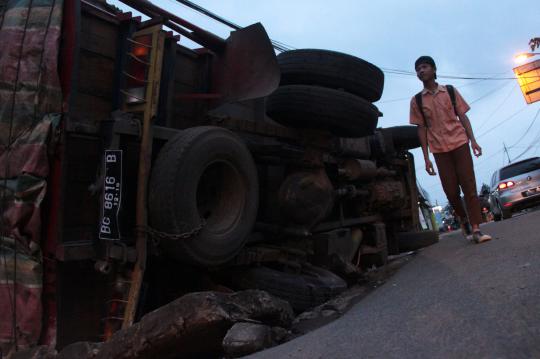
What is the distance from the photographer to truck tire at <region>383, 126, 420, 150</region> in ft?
24.8

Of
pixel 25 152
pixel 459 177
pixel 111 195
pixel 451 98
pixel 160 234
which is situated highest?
pixel 451 98

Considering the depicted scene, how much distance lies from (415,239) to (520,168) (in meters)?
5.26

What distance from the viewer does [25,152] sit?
9.80ft

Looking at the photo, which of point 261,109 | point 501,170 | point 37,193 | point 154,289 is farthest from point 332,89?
point 501,170

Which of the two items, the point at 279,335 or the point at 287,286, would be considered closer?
the point at 279,335

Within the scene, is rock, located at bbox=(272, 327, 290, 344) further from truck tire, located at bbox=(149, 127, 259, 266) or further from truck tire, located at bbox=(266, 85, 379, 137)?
truck tire, located at bbox=(266, 85, 379, 137)

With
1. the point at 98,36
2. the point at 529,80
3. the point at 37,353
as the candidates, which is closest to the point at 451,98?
the point at 98,36

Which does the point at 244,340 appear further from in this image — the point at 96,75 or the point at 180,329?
the point at 96,75

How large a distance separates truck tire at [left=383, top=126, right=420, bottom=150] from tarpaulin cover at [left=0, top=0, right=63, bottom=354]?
5537 millimetres

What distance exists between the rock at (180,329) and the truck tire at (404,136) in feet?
17.6

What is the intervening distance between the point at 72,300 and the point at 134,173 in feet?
3.14

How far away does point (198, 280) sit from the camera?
A: 3.84 meters

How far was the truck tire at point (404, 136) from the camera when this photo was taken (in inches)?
298

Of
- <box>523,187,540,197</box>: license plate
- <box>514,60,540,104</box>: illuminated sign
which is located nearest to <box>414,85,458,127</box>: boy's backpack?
<box>523,187,540,197</box>: license plate
